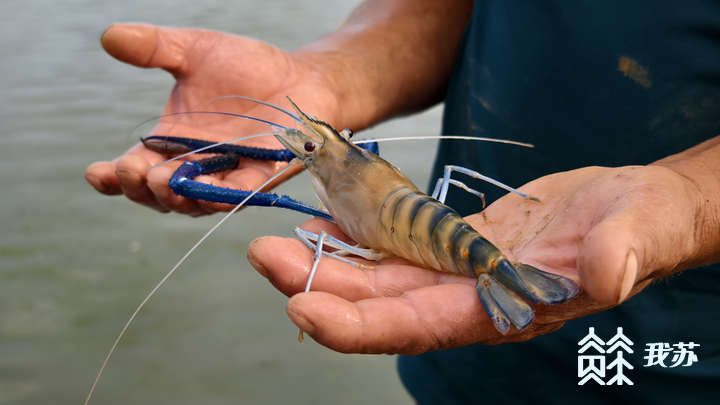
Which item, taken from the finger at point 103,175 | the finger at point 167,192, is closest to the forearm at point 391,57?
the finger at point 167,192

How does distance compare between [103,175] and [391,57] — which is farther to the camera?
[391,57]

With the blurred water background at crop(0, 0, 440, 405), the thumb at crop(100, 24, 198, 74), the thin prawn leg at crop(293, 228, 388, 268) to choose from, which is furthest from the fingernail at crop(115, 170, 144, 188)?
the blurred water background at crop(0, 0, 440, 405)

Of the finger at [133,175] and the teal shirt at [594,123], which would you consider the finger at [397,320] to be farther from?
the finger at [133,175]

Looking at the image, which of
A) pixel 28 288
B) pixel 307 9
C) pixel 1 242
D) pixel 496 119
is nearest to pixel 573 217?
pixel 496 119

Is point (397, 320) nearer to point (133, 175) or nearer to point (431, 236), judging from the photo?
point (431, 236)

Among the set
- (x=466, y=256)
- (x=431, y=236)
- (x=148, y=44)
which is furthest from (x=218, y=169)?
(x=466, y=256)

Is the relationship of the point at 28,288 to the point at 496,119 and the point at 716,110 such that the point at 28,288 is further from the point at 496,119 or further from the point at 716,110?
the point at 716,110
